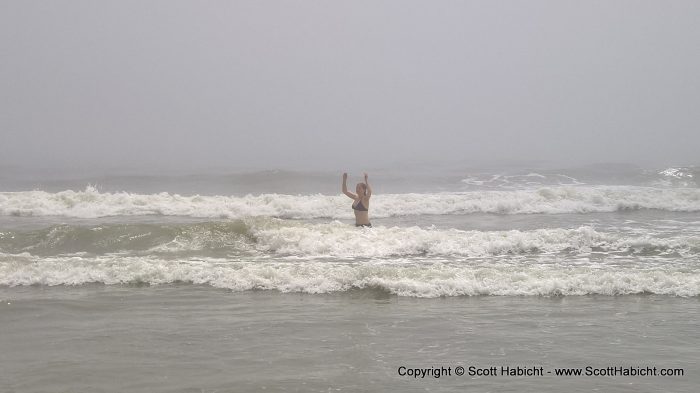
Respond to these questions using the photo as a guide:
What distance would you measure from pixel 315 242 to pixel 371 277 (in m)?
3.02

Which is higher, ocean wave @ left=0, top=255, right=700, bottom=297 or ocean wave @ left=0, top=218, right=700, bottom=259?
ocean wave @ left=0, top=218, right=700, bottom=259

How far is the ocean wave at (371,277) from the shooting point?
25.0 ft

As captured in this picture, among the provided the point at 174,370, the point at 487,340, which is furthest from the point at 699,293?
the point at 174,370

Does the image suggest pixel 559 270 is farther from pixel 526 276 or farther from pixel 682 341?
pixel 682 341

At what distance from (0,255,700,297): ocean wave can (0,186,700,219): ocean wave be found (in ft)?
27.4

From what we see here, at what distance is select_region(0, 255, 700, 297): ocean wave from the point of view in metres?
7.62

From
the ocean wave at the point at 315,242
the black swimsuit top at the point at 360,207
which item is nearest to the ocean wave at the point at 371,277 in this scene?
the ocean wave at the point at 315,242

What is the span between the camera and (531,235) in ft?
36.5

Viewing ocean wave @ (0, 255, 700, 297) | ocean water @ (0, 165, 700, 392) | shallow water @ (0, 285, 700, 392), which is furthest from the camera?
ocean wave @ (0, 255, 700, 297)

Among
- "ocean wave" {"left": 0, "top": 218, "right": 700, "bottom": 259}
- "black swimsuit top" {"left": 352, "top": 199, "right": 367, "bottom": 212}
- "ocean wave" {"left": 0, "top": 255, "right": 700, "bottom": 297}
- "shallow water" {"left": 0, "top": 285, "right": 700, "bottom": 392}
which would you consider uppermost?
"black swimsuit top" {"left": 352, "top": 199, "right": 367, "bottom": 212}

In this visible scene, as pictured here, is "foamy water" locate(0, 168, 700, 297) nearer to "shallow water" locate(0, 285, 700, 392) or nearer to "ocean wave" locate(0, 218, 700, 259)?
"ocean wave" locate(0, 218, 700, 259)

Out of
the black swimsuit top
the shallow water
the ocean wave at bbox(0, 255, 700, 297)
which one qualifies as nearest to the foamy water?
the ocean wave at bbox(0, 255, 700, 297)

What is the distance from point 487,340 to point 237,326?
2416 mm

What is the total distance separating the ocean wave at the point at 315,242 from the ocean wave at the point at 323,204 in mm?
5419
